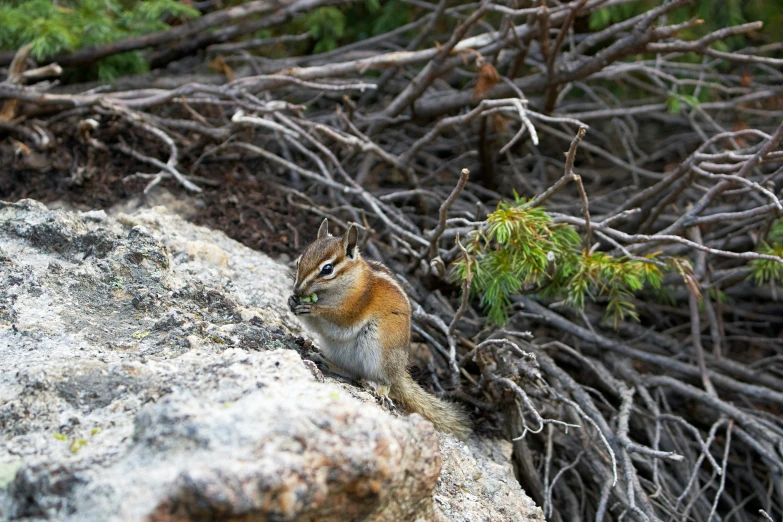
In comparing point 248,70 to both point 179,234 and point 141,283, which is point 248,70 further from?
point 141,283

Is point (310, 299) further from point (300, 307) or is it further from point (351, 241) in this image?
point (351, 241)

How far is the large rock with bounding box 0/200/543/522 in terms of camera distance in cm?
149

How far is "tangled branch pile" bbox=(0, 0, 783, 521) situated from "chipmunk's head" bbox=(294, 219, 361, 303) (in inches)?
17.8

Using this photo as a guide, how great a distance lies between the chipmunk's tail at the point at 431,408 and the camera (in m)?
2.77

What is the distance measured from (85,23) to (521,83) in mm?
2515

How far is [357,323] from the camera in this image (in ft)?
9.16

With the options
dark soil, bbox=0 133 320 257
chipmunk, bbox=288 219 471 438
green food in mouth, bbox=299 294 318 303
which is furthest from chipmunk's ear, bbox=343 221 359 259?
dark soil, bbox=0 133 320 257

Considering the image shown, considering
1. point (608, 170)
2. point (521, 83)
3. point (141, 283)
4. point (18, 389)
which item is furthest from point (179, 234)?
point (608, 170)

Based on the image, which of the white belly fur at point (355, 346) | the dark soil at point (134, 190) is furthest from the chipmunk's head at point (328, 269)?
the dark soil at point (134, 190)

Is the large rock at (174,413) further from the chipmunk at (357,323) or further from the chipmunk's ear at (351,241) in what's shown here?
the chipmunk's ear at (351,241)

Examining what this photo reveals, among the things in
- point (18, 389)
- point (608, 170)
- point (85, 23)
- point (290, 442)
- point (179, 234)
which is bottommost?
point (608, 170)

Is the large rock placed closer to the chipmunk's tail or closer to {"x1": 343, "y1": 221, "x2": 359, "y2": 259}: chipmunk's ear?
the chipmunk's tail

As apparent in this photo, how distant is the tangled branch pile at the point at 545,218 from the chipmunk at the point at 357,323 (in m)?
0.26

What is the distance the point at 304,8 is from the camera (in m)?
4.52
